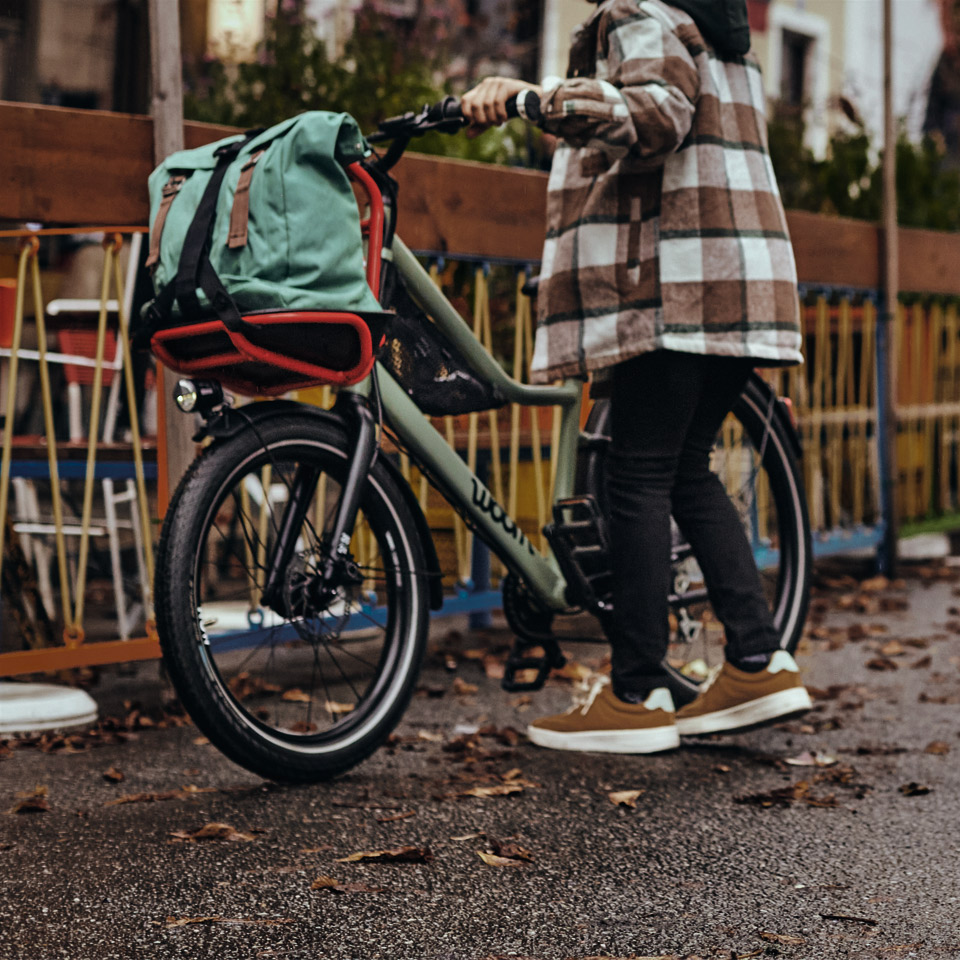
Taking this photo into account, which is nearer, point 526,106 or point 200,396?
point 200,396

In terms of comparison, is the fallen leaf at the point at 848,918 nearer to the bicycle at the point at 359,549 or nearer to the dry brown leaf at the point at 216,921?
the dry brown leaf at the point at 216,921

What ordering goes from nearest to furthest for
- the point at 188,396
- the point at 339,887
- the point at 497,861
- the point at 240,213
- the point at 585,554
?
the point at 339,887, the point at 497,861, the point at 240,213, the point at 188,396, the point at 585,554

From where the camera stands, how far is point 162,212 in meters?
2.68

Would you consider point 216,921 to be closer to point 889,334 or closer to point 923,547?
point 889,334

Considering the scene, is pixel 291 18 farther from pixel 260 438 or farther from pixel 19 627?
pixel 260 438

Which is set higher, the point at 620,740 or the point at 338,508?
the point at 338,508

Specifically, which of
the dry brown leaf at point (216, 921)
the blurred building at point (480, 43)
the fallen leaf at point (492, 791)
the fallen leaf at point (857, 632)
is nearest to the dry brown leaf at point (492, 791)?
the fallen leaf at point (492, 791)

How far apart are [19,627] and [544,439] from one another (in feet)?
5.64

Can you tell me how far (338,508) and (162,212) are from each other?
676mm

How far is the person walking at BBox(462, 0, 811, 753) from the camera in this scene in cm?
288

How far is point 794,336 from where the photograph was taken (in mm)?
3117

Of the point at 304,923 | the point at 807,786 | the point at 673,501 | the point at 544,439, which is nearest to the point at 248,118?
the point at 544,439

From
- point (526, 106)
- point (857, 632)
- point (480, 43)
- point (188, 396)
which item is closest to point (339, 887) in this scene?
point (188, 396)

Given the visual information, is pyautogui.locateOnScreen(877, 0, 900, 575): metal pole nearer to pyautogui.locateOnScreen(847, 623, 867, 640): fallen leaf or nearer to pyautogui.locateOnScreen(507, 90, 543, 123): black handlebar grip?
pyautogui.locateOnScreen(847, 623, 867, 640): fallen leaf
